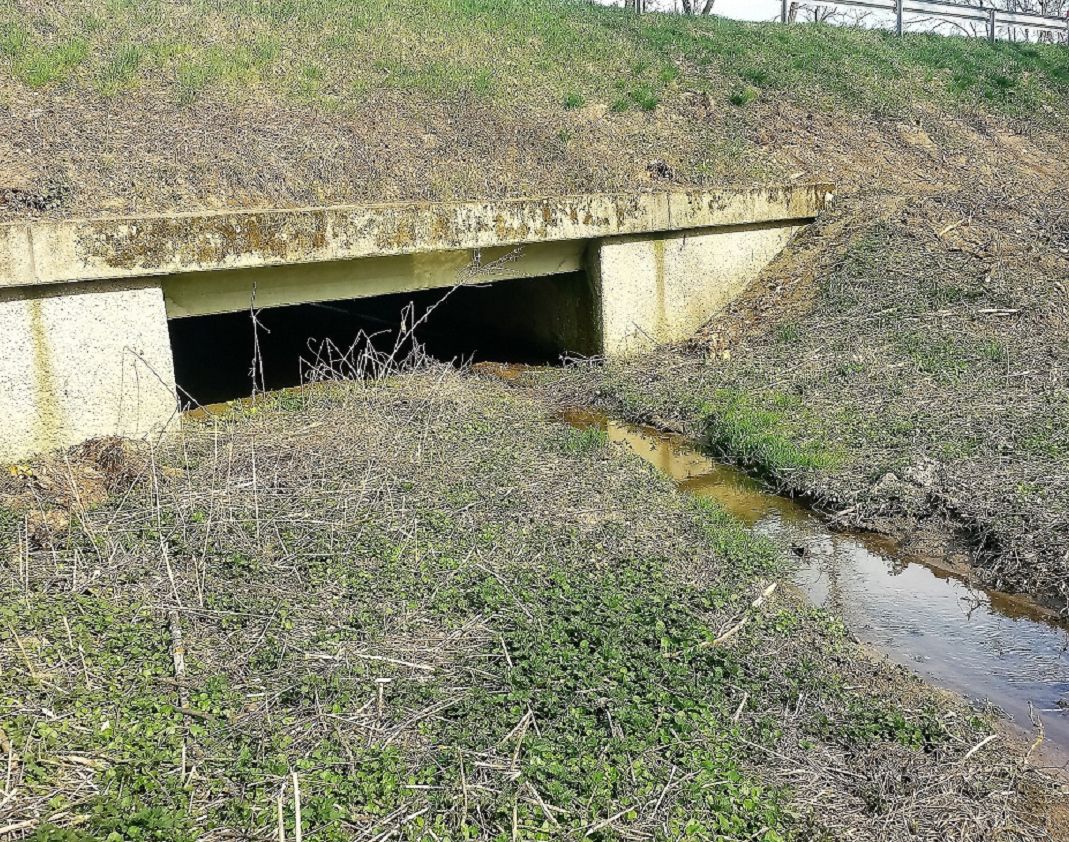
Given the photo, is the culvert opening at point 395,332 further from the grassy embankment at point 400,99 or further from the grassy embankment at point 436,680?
the grassy embankment at point 436,680

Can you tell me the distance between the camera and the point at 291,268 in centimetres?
924

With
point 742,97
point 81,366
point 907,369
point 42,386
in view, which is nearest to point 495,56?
point 742,97

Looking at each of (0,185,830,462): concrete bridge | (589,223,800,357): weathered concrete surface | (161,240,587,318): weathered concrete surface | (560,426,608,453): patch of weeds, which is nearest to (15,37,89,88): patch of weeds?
(161,240,587,318): weathered concrete surface

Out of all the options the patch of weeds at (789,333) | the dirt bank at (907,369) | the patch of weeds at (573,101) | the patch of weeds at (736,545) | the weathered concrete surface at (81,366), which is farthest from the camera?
the patch of weeds at (573,101)

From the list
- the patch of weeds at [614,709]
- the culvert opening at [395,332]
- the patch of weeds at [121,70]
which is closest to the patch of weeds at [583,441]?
the patch of weeds at [614,709]

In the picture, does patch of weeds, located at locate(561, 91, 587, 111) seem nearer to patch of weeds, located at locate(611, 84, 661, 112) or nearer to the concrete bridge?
patch of weeds, located at locate(611, 84, 661, 112)

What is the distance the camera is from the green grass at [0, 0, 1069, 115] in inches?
482

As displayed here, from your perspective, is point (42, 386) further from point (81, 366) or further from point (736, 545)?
point (736, 545)

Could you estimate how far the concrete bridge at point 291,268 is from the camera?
303 inches

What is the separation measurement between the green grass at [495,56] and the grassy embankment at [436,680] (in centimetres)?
728

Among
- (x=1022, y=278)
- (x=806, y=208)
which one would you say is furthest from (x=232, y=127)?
(x=1022, y=278)

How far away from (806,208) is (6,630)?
34.5 feet

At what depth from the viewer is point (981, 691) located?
4.99 m

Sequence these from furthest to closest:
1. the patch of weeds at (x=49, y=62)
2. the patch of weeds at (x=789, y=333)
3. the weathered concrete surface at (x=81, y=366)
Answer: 1. the patch of weeds at (x=49, y=62)
2. the patch of weeds at (x=789, y=333)
3. the weathered concrete surface at (x=81, y=366)
